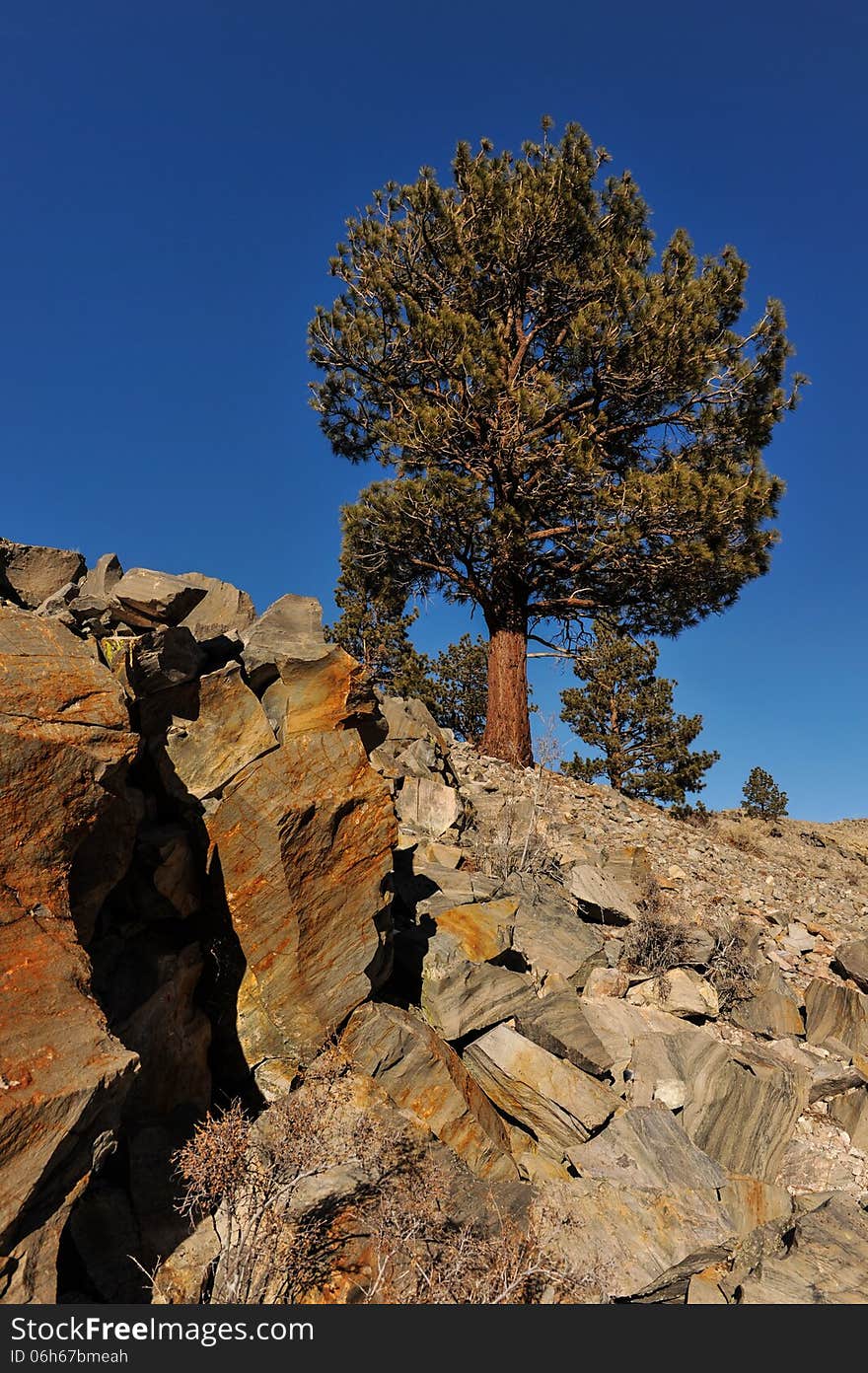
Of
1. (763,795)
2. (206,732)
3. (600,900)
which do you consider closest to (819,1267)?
(600,900)

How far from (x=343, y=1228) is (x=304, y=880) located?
2.57 metres

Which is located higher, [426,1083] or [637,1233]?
[426,1083]

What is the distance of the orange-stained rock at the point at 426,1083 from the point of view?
624 centimetres

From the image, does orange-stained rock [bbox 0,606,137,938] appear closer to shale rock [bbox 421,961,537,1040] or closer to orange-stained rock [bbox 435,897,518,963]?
shale rock [bbox 421,961,537,1040]

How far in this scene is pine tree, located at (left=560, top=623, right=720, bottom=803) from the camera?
23.6 metres

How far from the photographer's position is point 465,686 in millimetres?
25078

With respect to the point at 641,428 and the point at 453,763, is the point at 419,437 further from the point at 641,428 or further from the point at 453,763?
the point at 453,763

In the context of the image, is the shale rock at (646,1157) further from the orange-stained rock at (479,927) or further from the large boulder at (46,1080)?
the large boulder at (46,1080)

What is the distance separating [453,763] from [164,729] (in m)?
9.41

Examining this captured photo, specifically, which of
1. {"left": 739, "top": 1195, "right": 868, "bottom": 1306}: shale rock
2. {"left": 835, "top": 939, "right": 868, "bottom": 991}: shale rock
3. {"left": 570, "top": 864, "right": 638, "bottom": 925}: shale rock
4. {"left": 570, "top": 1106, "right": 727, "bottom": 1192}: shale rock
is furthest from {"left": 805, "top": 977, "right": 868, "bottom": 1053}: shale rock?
{"left": 570, "top": 1106, "right": 727, "bottom": 1192}: shale rock

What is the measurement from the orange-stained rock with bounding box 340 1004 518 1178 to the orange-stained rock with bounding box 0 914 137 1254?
8.66ft

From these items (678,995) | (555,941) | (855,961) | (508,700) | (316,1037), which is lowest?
(316,1037)

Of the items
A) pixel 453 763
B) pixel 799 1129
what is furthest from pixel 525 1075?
pixel 453 763

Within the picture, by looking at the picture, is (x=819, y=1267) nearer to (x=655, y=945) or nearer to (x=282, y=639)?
(x=655, y=945)
